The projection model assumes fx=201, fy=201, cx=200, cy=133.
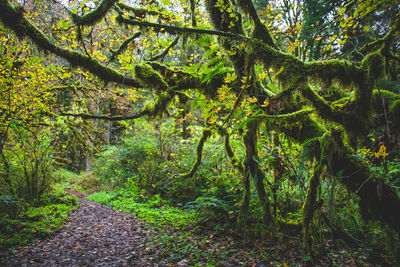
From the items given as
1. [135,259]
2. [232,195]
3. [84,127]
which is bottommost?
[135,259]

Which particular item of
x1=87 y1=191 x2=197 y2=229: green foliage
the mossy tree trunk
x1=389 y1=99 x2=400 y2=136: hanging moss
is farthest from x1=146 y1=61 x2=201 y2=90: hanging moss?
x1=87 y1=191 x2=197 y2=229: green foliage

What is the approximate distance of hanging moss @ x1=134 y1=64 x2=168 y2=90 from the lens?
12.6 feet

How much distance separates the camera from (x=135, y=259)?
12.8 ft

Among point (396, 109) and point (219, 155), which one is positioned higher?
point (396, 109)

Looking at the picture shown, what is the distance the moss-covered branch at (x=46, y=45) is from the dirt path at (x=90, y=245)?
3.52 meters

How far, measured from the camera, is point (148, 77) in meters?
3.83

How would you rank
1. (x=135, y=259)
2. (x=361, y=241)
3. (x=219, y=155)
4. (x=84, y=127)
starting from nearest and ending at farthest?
(x=361, y=241)
(x=135, y=259)
(x=219, y=155)
(x=84, y=127)

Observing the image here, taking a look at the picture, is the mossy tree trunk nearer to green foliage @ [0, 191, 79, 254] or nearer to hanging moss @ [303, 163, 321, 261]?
hanging moss @ [303, 163, 321, 261]

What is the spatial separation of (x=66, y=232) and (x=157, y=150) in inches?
186

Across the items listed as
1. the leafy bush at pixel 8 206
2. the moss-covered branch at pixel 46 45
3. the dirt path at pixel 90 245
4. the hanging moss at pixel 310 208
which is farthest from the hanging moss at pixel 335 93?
the leafy bush at pixel 8 206

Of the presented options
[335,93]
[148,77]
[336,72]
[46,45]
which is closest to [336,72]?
[336,72]

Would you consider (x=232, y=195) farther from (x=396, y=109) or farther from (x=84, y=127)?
(x=84, y=127)

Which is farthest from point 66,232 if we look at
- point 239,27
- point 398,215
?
point 398,215

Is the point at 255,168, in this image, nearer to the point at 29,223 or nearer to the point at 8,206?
the point at 29,223
